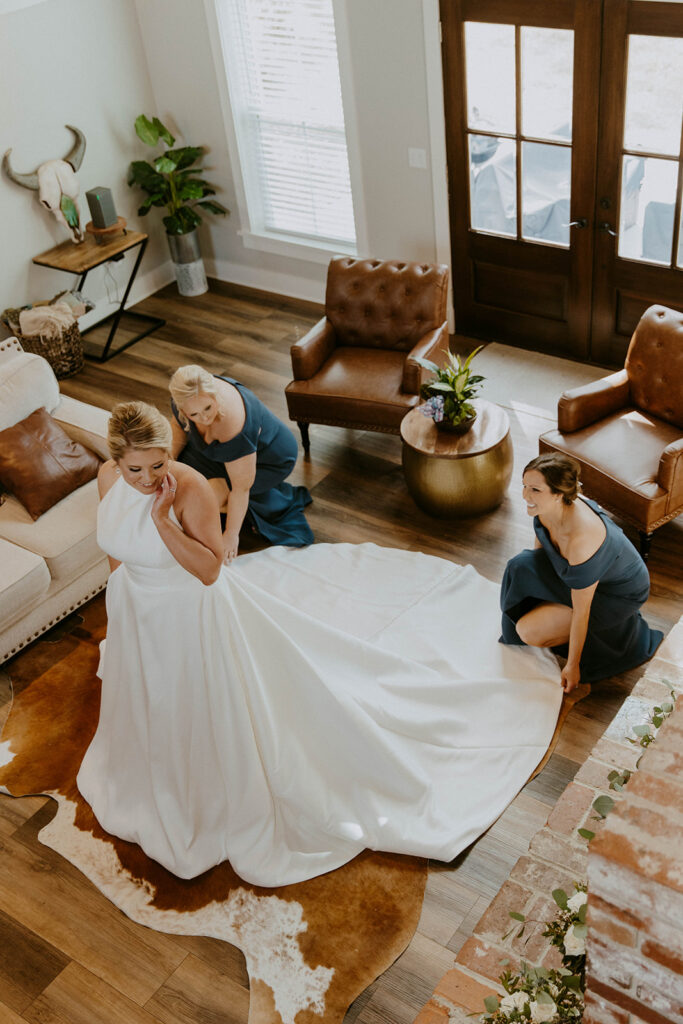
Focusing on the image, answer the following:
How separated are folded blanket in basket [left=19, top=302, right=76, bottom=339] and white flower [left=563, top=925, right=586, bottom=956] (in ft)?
16.7

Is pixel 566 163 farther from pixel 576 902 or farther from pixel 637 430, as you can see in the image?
pixel 576 902

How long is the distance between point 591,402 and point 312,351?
1528 millimetres

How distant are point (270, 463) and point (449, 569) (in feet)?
3.29

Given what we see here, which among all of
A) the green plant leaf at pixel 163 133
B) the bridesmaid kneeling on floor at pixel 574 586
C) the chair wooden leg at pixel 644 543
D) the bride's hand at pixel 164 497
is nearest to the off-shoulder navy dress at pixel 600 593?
the bridesmaid kneeling on floor at pixel 574 586

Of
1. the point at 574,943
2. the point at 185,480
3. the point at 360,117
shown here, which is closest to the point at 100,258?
the point at 360,117

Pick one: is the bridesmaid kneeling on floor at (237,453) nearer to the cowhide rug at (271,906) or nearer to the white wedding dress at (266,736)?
the white wedding dress at (266,736)

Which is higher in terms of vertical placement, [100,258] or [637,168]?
[637,168]

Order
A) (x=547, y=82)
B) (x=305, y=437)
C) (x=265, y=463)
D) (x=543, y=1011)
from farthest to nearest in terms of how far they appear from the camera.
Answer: (x=305, y=437) → (x=547, y=82) → (x=265, y=463) → (x=543, y=1011)

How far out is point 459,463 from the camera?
14.9ft

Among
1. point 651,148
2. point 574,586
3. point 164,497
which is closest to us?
point 164,497

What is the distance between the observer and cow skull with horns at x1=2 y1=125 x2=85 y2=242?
19.7 ft

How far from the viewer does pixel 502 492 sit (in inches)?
188

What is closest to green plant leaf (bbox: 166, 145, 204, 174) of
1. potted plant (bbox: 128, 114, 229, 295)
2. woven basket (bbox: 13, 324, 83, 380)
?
potted plant (bbox: 128, 114, 229, 295)

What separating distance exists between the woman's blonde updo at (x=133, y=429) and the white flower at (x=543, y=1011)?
183 centimetres
